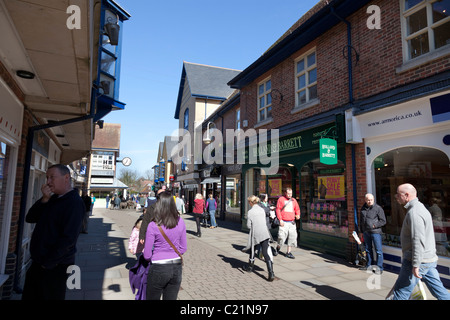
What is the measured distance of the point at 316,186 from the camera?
31.2ft

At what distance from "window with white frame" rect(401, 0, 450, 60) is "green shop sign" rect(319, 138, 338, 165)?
2.65 m

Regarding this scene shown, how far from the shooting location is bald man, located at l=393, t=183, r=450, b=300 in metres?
3.47

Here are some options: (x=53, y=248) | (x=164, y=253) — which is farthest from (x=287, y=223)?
(x=53, y=248)

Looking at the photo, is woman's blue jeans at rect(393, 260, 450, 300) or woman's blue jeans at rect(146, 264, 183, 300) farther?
woman's blue jeans at rect(393, 260, 450, 300)

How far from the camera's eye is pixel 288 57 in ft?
36.0

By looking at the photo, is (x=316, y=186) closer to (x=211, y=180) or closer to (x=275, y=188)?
(x=275, y=188)

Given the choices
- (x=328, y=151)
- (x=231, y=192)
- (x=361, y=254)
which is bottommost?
(x=361, y=254)

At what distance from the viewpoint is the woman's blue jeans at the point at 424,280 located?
11.4 ft

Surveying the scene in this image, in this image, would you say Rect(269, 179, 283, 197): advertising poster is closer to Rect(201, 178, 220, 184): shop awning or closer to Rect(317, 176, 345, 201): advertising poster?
Rect(317, 176, 345, 201): advertising poster

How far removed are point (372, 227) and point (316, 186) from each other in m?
3.09

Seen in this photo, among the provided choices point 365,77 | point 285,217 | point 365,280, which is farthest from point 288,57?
point 365,280
